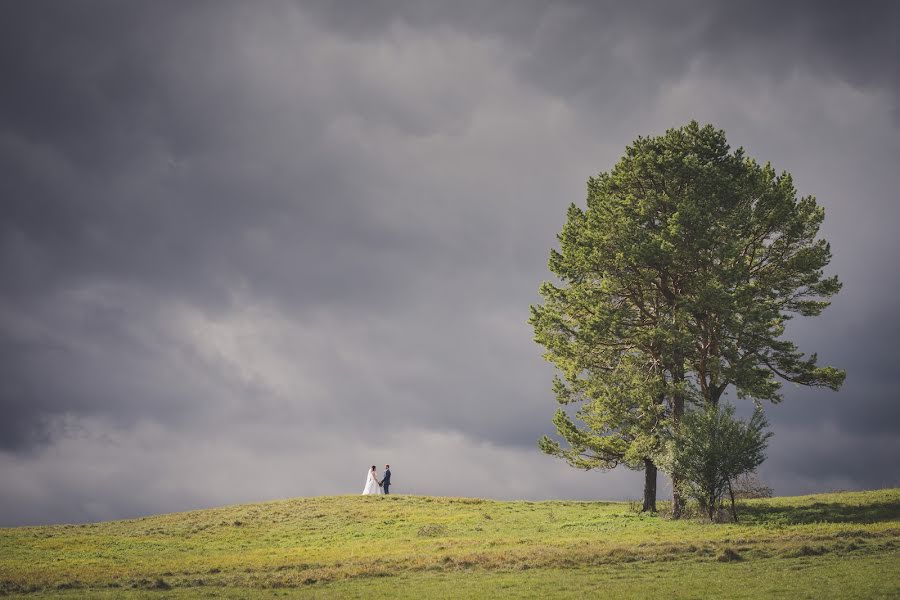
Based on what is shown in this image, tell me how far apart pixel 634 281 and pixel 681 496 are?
41.5 feet

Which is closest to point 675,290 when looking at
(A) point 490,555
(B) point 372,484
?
(A) point 490,555

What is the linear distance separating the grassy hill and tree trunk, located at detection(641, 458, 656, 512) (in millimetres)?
1255

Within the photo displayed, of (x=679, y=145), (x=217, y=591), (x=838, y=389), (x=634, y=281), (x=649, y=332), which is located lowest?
(x=217, y=591)

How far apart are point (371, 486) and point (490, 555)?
3509cm

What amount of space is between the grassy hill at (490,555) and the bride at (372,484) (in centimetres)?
1399

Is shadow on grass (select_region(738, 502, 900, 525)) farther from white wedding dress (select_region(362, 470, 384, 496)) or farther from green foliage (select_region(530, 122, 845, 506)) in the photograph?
white wedding dress (select_region(362, 470, 384, 496))

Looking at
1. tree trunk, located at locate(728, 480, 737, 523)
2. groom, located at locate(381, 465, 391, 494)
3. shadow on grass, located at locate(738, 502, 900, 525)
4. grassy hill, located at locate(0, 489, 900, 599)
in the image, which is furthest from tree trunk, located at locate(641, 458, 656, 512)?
groom, located at locate(381, 465, 391, 494)

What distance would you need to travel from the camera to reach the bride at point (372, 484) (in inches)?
2355

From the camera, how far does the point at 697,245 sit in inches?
1492

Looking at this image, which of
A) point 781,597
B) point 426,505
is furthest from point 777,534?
point 426,505

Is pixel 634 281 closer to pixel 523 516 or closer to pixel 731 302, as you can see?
pixel 731 302

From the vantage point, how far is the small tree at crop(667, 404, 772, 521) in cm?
3319

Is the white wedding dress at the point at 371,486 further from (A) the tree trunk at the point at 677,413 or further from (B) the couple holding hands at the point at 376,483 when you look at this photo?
(A) the tree trunk at the point at 677,413

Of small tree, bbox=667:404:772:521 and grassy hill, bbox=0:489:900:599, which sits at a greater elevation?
small tree, bbox=667:404:772:521
